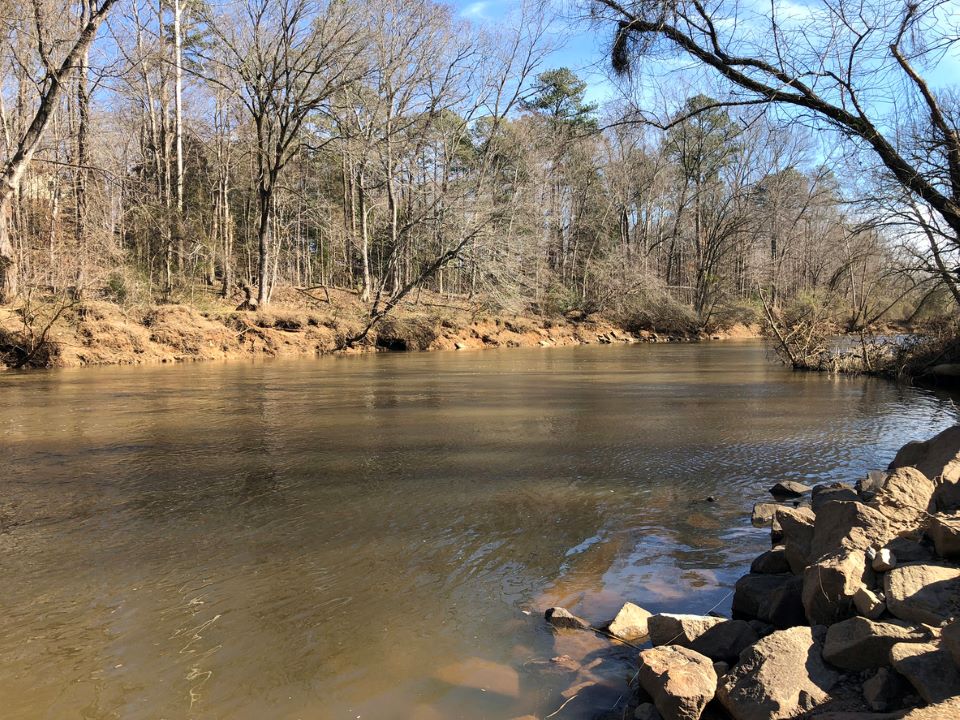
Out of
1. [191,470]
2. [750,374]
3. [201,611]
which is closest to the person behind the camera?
[201,611]

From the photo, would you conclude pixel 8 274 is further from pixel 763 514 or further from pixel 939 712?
pixel 939 712

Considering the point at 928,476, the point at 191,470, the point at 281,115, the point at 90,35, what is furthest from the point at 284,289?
the point at 928,476

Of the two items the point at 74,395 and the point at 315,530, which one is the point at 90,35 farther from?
the point at 315,530

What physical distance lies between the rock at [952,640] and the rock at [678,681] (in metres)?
0.85

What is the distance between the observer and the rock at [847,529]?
3.51 meters

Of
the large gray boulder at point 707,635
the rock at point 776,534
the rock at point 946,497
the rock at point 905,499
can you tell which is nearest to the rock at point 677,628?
the large gray boulder at point 707,635

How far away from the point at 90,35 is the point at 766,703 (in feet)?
57.9

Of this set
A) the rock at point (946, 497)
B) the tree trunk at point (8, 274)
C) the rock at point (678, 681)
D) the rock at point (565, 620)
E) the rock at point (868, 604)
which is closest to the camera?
the rock at point (678, 681)

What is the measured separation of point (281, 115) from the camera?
25.2 meters

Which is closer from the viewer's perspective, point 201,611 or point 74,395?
point 201,611

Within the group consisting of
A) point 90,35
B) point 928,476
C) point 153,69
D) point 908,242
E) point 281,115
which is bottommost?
point 928,476

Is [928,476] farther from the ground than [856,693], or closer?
farther from the ground

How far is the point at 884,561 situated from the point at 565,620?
1.63m

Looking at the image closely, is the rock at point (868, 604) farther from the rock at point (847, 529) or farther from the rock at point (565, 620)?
the rock at point (565, 620)
